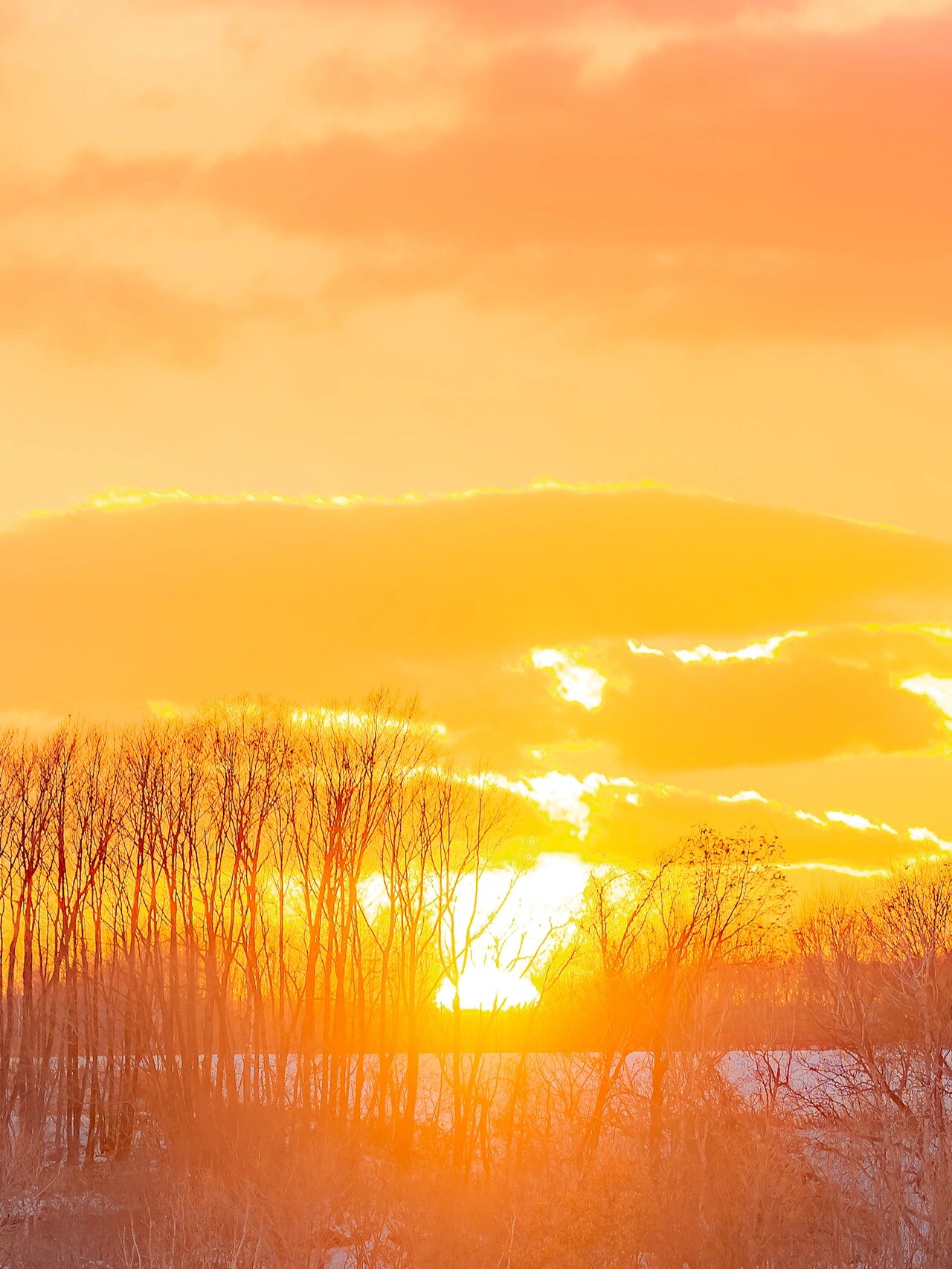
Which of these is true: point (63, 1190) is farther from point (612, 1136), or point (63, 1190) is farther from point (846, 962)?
point (846, 962)

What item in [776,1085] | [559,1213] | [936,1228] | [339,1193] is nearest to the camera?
[936,1228]

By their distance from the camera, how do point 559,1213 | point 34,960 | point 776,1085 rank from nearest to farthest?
point 559,1213 < point 776,1085 < point 34,960

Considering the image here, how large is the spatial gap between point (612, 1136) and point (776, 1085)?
6323 mm

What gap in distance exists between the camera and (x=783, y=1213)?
40281 mm

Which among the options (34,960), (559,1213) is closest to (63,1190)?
(34,960)

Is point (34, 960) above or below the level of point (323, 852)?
below

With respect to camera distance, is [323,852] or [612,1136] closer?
[612,1136]

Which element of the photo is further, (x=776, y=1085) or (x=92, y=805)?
(x=92, y=805)

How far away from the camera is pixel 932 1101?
45.1 metres

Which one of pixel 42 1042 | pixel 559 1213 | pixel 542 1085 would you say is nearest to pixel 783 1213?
pixel 559 1213

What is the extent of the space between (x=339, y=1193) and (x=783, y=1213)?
1444 centimetres

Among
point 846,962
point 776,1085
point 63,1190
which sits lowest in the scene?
point 63,1190

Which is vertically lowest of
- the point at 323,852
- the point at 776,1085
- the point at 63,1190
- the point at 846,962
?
the point at 63,1190

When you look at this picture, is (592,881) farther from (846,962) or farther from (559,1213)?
(559,1213)
